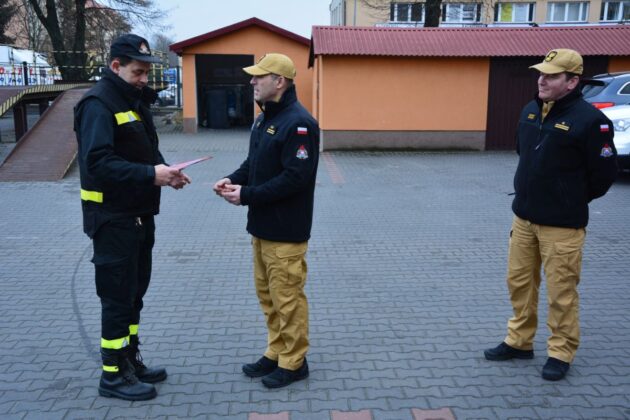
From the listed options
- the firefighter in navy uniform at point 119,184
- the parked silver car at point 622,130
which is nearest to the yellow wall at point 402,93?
the parked silver car at point 622,130

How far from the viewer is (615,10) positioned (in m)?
41.0

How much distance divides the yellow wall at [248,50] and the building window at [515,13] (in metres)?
24.8

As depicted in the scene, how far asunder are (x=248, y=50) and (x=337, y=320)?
17.5m

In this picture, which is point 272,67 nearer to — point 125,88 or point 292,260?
point 125,88

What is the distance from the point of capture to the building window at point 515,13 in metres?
41.0

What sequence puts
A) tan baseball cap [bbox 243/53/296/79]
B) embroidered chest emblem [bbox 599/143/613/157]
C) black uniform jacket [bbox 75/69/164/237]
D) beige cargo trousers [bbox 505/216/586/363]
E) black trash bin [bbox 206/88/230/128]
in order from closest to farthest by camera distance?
1. black uniform jacket [bbox 75/69/164/237]
2. tan baseball cap [bbox 243/53/296/79]
3. embroidered chest emblem [bbox 599/143/613/157]
4. beige cargo trousers [bbox 505/216/586/363]
5. black trash bin [bbox 206/88/230/128]

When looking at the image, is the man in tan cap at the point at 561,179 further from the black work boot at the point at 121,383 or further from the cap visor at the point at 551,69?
the black work boot at the point at 121,383

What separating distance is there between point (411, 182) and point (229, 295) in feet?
22.4

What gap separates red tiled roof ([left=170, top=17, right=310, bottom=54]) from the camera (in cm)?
2025

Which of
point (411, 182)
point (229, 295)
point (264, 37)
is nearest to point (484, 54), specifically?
point (411, 182)

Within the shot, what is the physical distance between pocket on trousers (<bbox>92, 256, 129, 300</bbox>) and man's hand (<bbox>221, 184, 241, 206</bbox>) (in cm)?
69

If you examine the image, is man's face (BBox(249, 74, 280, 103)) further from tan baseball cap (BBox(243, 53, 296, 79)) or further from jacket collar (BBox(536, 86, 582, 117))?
jacket collar (BBox(536, 86, 582, 117))

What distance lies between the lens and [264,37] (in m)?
21.0

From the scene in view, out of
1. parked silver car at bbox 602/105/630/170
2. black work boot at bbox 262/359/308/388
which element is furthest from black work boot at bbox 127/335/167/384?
parked silver car at bbox 602/105/630/170
